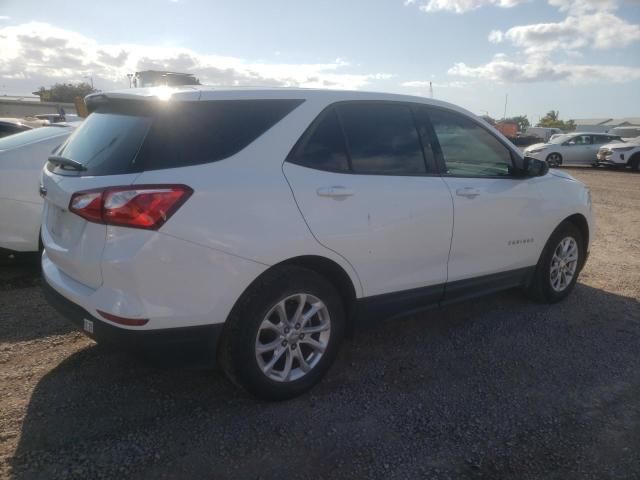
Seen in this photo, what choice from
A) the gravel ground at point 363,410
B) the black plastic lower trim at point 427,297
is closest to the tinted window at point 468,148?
the black plastic lower trim at point 427,297

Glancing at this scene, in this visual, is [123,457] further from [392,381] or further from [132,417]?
[392,381]

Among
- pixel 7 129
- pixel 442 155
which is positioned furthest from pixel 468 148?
pixel 7 129

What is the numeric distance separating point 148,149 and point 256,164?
0.55 m

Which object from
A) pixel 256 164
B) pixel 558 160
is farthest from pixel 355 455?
pixel 558 160

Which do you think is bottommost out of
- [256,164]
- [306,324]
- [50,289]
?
[306,324]

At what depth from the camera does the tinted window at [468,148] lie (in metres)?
3.75

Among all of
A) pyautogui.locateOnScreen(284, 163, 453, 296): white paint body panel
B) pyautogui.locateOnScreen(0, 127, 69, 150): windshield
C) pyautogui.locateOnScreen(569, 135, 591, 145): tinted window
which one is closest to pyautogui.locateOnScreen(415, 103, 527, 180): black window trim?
pyautogui.locateOnScreen(284, 163, 453, 296): white paint body panel

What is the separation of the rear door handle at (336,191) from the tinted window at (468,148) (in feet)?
3.26

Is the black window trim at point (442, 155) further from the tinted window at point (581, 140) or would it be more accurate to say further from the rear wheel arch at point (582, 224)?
the tinted window at point (581, 140)

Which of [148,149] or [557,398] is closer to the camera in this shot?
[148,149]

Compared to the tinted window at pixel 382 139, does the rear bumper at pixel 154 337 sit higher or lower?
lower

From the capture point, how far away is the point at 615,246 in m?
7.20

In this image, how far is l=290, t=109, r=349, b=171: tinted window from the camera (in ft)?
9.72

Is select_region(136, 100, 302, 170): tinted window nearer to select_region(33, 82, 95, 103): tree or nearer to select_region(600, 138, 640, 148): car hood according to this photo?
select_region(600, 138, 640, 148): car hood
